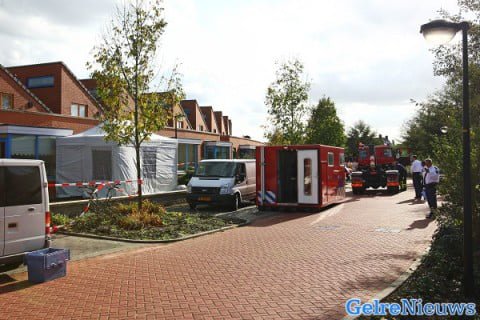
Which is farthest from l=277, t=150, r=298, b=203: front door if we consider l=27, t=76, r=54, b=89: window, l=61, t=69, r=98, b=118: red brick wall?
l=27, t=76, r=54, b=89: window

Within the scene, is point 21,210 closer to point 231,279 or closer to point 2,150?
point 231,279

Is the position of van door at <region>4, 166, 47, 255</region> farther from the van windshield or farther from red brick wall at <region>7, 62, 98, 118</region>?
red brick wall at <region>7, 62, 98, 118</region>

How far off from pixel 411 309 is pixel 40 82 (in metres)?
31.7

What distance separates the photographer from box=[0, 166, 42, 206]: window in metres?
6.66

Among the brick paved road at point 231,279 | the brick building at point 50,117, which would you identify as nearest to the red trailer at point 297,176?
the brick building at point 50,117

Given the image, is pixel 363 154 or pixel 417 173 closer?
pixel 417 173

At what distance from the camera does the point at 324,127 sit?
126 feet

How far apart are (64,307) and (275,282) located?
2983 mm

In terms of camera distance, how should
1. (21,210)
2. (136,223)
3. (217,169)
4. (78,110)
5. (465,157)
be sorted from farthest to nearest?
1. (78,110)
2. (217,169)
3. (136,223)
4. (21,210)
5. (465,157)

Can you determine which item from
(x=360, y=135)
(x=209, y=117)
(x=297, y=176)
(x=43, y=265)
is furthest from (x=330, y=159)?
(x=360, y=135)

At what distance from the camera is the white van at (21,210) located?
657 centimetres

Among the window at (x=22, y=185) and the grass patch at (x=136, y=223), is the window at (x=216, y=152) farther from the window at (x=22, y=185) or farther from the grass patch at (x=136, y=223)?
the window at (x=22, y=185)

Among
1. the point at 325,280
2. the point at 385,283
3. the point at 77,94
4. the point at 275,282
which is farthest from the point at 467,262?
the point at 77,94

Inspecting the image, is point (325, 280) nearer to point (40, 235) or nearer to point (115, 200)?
point (40, 235)
